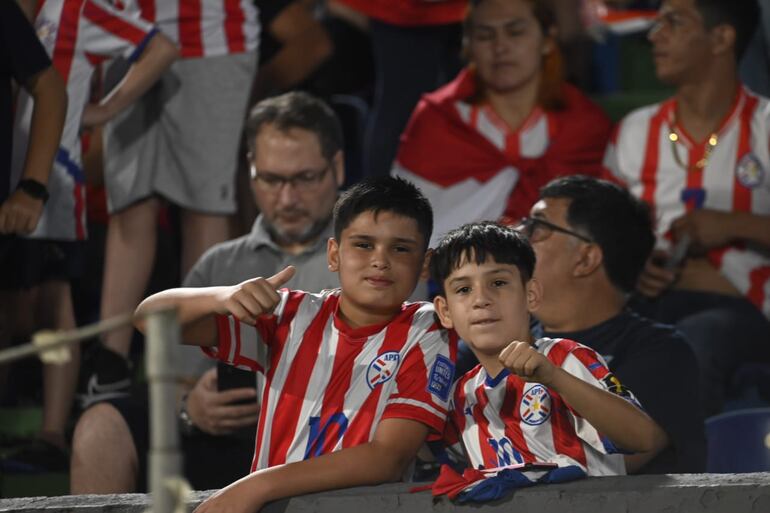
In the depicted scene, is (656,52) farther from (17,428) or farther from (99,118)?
(17,428)

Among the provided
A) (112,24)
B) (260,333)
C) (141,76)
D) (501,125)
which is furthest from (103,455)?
(501,125)

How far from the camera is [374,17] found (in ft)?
17.0

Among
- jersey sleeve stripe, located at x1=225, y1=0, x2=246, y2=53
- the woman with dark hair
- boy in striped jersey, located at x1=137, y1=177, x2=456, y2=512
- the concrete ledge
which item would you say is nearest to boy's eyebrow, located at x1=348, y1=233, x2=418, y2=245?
boy in striped jersey, located at x1=137, y1=177, x2=456, y2=512

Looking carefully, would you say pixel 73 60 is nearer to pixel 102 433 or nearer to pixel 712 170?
pixel 102 433

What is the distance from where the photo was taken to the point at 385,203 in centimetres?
299

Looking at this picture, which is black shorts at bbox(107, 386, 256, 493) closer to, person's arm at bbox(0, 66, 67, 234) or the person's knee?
the person's knee

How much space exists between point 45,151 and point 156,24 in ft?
2.99

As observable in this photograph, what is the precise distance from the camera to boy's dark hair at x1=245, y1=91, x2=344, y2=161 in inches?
156

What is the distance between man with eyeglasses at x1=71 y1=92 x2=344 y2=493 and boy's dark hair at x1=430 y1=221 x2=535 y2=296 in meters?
0.81

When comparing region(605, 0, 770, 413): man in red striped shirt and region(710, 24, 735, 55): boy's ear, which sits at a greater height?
region(710, 24, 735, 55): boy's ear

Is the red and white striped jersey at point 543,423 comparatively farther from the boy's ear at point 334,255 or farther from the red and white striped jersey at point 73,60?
the red and white striped jersey at point 73,60

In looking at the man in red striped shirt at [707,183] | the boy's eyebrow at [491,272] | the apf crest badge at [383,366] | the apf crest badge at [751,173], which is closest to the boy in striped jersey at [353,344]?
the apf crest badge at [383,366]

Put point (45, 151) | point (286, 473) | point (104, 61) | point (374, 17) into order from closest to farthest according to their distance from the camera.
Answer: point (286, 473), point (45, 151), point (104, 61), point (374, 17)

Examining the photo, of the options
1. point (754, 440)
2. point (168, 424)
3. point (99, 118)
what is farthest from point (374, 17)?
point (168, 424)
